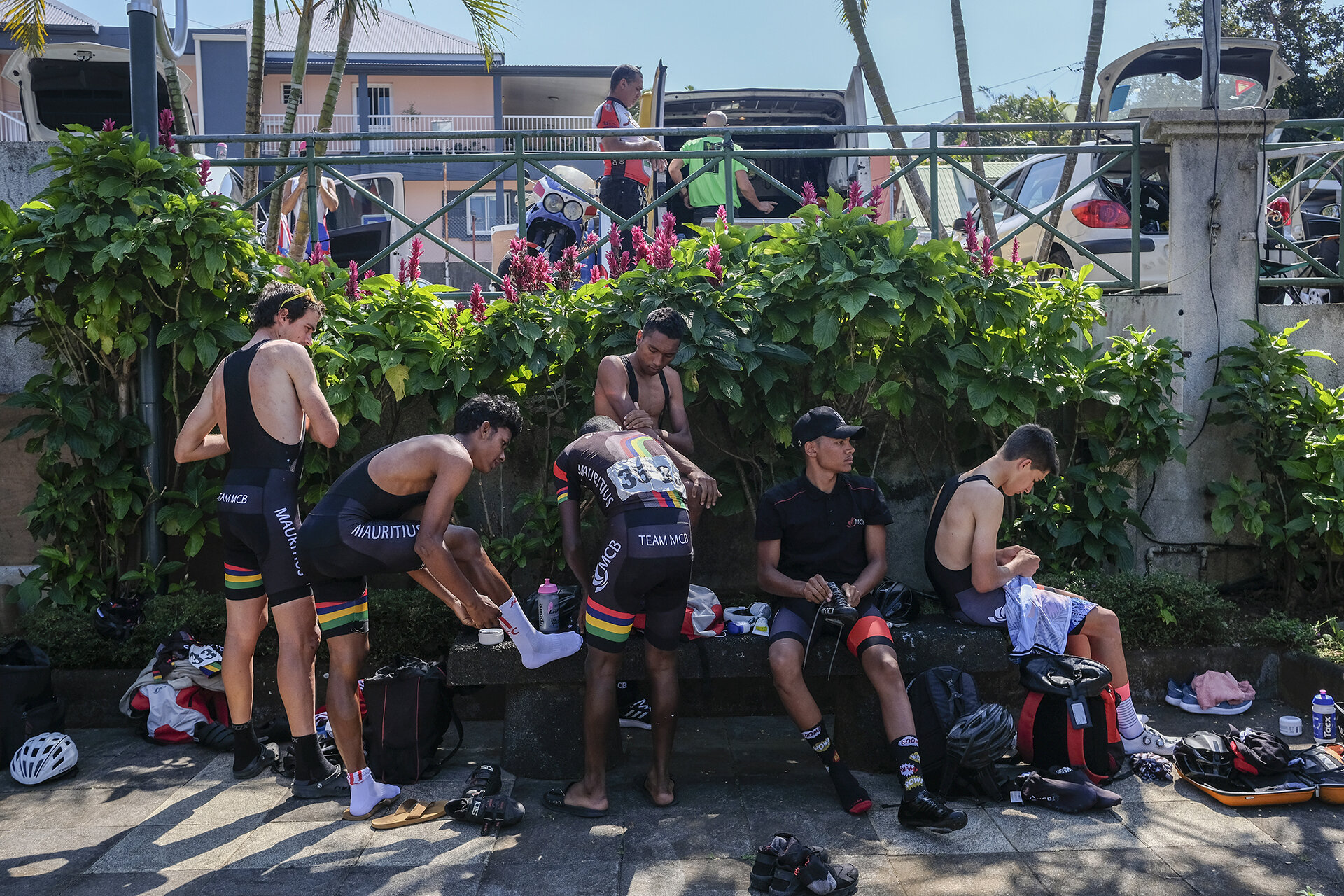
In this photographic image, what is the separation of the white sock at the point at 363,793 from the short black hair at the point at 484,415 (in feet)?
4.82

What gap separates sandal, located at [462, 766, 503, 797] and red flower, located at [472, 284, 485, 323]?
2482 millimetres

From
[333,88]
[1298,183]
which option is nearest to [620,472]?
[1298,183]

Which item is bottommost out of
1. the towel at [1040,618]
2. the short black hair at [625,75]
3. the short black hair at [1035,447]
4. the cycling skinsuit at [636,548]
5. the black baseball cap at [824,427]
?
the towel at [1040,618]

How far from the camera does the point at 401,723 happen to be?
4.72 m

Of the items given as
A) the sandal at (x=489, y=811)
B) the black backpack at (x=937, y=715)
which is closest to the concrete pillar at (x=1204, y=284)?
the black backpack at (x=937, y=715)

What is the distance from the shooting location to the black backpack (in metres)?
4.49

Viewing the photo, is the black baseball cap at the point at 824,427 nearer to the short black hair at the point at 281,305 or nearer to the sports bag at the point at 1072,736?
the sports bag at the point at 1072,736

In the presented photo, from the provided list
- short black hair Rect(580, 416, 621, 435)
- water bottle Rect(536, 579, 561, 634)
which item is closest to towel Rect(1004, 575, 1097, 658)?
short black hair Rect(580, 416, 621, 435)

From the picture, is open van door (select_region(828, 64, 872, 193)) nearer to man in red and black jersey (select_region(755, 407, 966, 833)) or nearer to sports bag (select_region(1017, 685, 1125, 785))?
man in red and black jersey (select_region(755, 407, 966, 833))

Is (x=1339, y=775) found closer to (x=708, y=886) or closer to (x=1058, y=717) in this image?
(x=1058, y=717)

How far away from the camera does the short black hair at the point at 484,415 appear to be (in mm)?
4625

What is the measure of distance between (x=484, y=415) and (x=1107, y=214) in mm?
5965

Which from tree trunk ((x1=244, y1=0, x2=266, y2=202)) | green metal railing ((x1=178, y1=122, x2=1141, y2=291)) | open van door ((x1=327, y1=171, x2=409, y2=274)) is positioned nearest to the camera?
Answer: green metal railing ((x1=178, y1=122, x2=1141, y2=291))

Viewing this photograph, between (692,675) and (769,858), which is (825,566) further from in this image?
(769,858)
